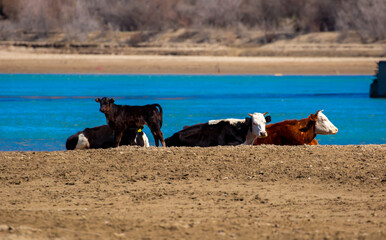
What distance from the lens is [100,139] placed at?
1122 centimetres

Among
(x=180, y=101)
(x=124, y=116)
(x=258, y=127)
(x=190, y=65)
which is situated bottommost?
(x=180, y=101)

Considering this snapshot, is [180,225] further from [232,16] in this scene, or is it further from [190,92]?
[232,16]

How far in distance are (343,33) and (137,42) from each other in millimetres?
14259

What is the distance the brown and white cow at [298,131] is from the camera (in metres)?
10.8

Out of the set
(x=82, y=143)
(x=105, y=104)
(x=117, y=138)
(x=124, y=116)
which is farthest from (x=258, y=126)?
(x=82, y=143)

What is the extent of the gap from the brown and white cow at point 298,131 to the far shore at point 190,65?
84.5 feet

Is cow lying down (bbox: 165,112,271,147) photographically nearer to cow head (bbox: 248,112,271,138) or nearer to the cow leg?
cow head (bbox: 248,112,271,138)

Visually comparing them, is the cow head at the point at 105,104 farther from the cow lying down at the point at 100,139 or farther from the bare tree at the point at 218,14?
the bare tree at the point at 218,14

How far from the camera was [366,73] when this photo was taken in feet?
119

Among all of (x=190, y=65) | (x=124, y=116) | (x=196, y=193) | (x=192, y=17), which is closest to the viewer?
(x=196, y=193)

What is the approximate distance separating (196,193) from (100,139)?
3.80 meters

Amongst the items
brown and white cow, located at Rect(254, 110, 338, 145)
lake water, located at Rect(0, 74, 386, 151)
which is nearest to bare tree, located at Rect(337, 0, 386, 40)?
lake water, located at Rect(0, 74, 386, 151)

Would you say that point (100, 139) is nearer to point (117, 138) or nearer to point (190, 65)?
point (117, 138)

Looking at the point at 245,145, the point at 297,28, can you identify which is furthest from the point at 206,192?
the point at 297,28
